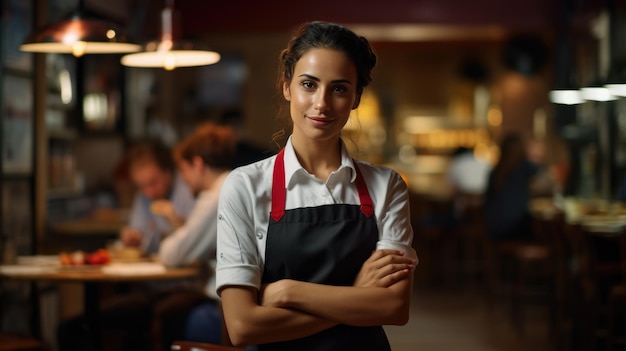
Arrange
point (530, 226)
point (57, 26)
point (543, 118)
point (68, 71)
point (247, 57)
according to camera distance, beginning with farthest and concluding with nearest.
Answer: point (543, 118), point (247, 57), point (530, 226), point (68, 71), point (57, 26)

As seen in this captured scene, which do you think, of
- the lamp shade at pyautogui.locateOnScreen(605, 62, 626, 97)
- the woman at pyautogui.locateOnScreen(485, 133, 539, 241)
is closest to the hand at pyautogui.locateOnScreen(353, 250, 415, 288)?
the lamp shade at pyautogui.locateOnScreen(605, 62, 626, 97)

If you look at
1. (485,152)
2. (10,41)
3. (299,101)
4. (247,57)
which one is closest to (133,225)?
(10,41)

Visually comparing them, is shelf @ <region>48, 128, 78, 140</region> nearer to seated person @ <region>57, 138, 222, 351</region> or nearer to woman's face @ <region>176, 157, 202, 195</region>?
seated person @ <region>57, 138, 222, 351</region>

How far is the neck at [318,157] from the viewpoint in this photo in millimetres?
2438

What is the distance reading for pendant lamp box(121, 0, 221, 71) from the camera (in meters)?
5.14

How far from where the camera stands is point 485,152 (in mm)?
17500

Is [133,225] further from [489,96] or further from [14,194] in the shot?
[489,96]

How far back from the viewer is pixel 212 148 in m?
5.16

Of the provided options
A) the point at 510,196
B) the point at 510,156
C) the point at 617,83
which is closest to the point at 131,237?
the point at 617,83

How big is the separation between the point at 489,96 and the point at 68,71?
35.8ft

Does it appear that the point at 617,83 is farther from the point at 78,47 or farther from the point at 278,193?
the point at 278,193

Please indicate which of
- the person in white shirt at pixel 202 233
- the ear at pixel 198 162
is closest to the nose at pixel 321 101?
the person in white shirt at pixel 202 233

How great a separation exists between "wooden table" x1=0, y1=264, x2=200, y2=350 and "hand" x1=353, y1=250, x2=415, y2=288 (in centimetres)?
261

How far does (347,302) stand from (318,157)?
38 cm
